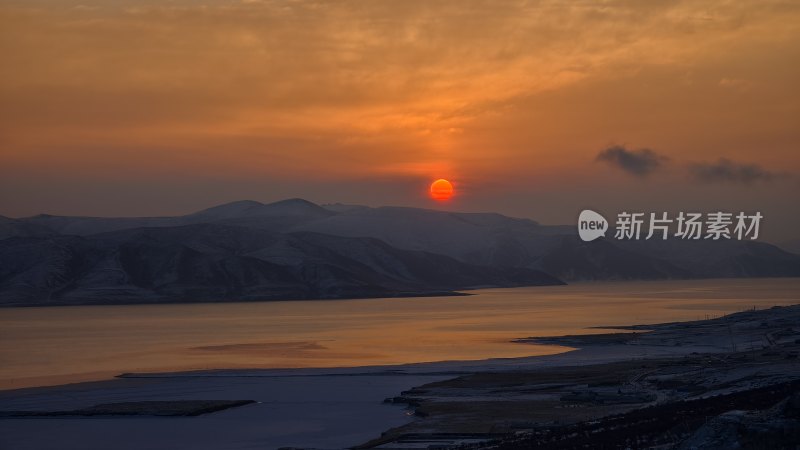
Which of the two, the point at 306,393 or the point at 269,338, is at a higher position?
the point at 269,338

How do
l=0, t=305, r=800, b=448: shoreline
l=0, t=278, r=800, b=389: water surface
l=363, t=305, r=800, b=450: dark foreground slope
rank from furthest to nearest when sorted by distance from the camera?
l=0, t=278, r=800, b=389: water surface < l=0, t=305, r=800, b=448: shoreline < l=363, t=305, r=800, b=450: dark foreground slope

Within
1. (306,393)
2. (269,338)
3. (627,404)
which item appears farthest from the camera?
(269,338)

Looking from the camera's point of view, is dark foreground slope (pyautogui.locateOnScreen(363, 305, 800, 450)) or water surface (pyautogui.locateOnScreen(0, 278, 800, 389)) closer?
dark foreground slope (pyautogui.locateOnScreen(363, 305, 800, 450))

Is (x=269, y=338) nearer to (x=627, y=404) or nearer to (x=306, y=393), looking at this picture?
(x=306, y=393)

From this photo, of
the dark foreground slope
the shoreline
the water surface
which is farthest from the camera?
the water surface

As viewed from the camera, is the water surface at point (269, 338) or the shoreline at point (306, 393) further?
the water surface at point (269, 338)

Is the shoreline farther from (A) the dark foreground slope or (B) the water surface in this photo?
(B) the water surface

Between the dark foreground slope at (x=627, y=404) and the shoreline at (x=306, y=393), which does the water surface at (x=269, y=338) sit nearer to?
the shoreline at (x=306, y=393)

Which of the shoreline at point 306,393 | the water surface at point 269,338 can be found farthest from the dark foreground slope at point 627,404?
the water surface at point 269,338

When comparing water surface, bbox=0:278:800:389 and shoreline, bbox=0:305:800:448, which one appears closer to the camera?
shoreline, bbox=0:305:800:448

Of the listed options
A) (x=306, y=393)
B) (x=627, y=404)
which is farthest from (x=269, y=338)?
(x=627, y=404)

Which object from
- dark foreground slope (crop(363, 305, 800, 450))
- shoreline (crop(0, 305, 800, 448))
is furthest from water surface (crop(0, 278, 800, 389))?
dark foreground slope (crop(363, 305, 800, 450))

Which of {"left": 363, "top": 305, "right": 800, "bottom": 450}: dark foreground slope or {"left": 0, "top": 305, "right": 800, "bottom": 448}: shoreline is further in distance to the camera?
{"left": 0, "top": 305, "right": 800, "bottom": 448}: shoreline
